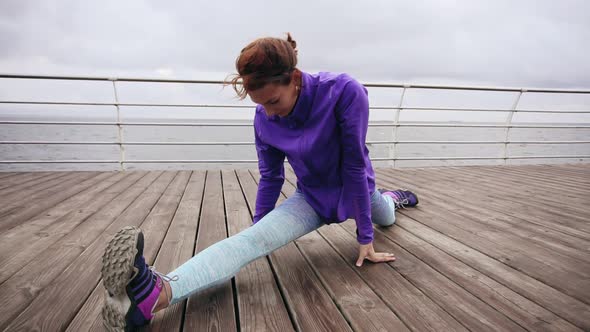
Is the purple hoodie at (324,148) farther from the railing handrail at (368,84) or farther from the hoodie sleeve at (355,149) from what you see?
the railing handrail at (368,84)

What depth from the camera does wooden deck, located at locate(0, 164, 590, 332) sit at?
3.44ft

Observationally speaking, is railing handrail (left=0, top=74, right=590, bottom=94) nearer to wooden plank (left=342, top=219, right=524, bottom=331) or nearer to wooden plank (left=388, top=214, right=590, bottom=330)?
wooden plank (left=388, top=214, right=590, bottom=330)

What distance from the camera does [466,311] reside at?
3.57 ft

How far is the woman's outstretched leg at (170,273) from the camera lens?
89 centimetres

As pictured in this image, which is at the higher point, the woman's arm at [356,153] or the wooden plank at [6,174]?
the woman's arm at [356,153]

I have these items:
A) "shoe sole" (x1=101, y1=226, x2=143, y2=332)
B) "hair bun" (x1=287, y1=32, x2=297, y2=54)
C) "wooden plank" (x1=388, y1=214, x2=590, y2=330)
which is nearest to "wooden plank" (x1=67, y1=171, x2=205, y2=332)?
"shoe sole" (x1=101, y1=226, x2=143, y2=332)

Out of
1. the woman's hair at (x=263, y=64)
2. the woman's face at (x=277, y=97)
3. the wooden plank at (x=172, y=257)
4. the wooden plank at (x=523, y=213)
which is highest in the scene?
the woman's hair at (x=263, y=64)

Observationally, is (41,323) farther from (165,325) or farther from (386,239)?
(386,239)

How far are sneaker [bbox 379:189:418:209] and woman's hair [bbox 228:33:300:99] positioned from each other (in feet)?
4.64

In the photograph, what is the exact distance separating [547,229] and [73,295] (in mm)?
2351

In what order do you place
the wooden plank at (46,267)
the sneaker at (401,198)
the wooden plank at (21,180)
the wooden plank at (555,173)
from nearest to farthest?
1. the wooden plank at (46,267)
2. the sneaker at (401,198)
3. the wooden plank at (21,180)
4. the wooden plank at (555,173)

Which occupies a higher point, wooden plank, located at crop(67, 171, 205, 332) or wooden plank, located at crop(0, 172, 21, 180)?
wooden plank, located at crop(0, 172, 21, 180)

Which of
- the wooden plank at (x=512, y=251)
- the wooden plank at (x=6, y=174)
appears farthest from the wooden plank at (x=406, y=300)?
the wooden plank at (x=6, y=174)

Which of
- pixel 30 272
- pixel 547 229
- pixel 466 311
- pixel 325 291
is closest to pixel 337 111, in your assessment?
pixel 325 291
